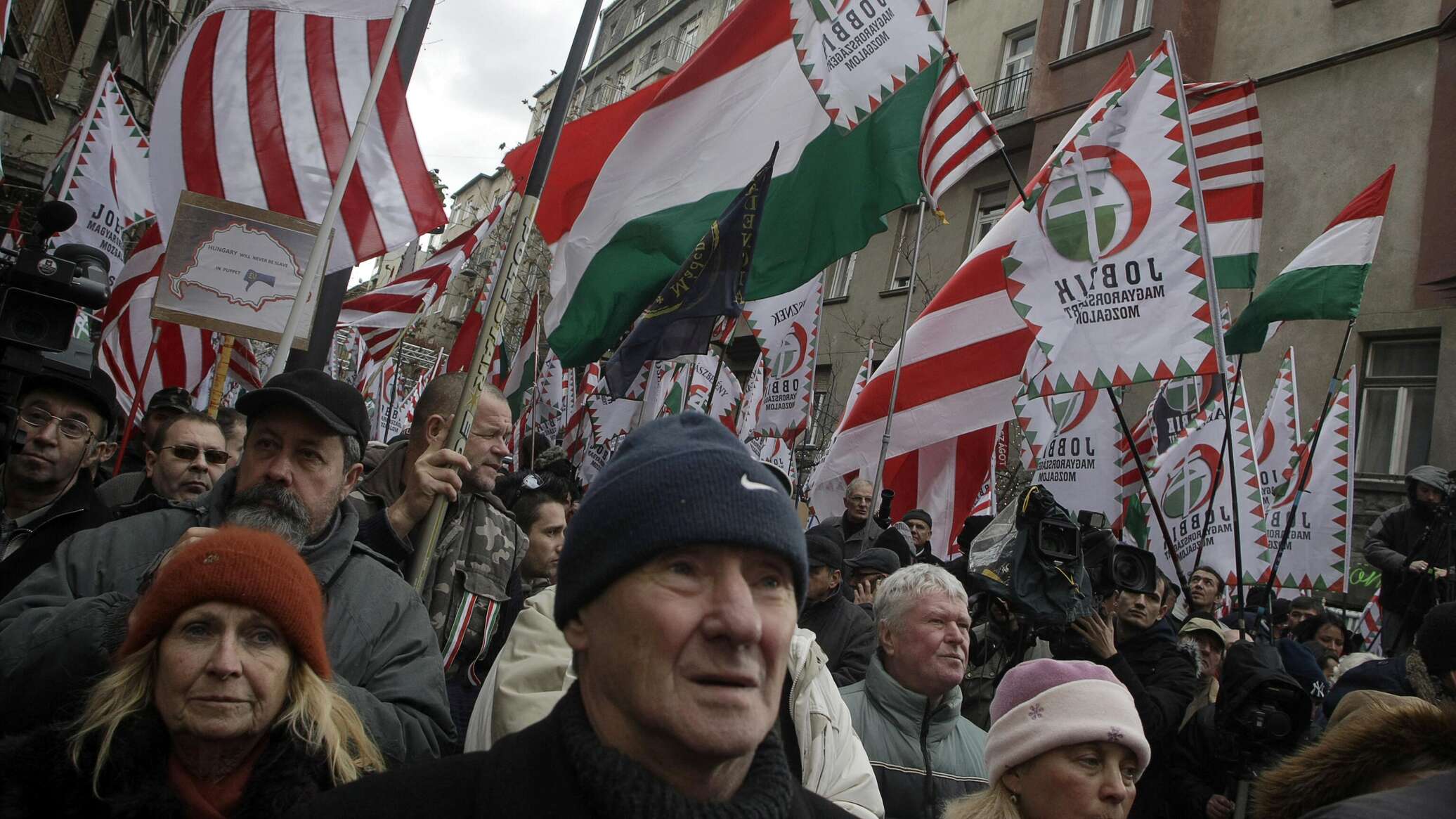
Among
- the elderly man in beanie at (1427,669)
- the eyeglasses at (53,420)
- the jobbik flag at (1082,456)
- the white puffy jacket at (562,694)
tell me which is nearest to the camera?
the white puffy jacket at (562,694)

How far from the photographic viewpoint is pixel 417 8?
599 centimetres

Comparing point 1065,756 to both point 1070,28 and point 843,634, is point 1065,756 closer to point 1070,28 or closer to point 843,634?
point 843,634

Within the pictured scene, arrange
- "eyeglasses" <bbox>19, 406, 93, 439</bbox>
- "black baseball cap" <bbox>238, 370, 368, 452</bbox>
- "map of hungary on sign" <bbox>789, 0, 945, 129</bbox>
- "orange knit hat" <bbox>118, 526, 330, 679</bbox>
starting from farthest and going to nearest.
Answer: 1. "map of hungary on sign" <bbox>789, 0, 945, 129</bbox>
2. "eyeglasses" <bbox>19, 406, 93, 439</bbox>
3. "black baseball cap" <bbox>238, 370, 368, 452</bbox>
4. "orange knit hat" <bbox>118, 526, 330, 679</bbox>

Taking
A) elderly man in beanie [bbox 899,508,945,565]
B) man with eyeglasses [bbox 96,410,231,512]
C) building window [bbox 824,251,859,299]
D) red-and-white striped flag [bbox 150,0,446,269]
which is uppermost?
building window [bbox 824,251,859,299]

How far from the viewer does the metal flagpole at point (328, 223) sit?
4734 mm

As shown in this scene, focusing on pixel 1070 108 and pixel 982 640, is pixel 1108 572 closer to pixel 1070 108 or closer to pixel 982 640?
pixel 982 640

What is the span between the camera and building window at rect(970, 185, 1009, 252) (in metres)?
21.2

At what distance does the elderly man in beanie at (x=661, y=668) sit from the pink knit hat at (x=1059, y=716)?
146 cm

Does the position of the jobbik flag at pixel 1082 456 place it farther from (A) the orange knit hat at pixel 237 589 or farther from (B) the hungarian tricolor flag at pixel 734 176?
(A) the orange knit hat at pixel 237 589

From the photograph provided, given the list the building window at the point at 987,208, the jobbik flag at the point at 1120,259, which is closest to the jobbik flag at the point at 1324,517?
the jobbik flag at the point at 1120,259

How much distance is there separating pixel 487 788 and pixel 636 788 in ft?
0.63

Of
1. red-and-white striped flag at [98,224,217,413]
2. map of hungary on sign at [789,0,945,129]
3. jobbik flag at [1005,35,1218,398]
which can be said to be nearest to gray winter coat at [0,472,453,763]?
map of hungary on sign at [789,0,945,129]

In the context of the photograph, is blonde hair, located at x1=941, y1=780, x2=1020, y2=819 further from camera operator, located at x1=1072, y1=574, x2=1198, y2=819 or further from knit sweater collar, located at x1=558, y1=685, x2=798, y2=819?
knit sweater collar, located at x1=558, y1=685, x2=798, y2=819

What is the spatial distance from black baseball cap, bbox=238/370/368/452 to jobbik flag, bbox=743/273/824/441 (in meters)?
7.69
